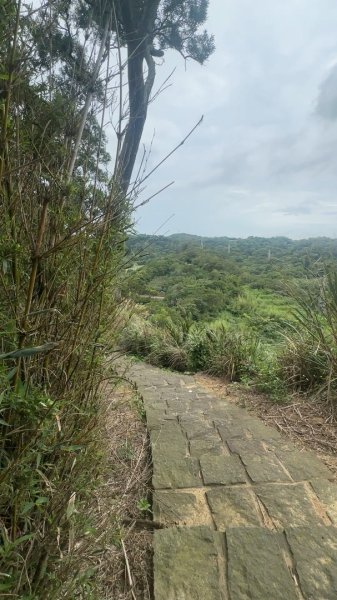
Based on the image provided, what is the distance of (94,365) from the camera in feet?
4.22

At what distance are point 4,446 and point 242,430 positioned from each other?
1690mm

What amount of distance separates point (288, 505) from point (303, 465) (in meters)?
0.39

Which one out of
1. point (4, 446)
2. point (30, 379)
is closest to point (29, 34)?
point (30, 379)

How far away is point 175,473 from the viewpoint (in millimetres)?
1672

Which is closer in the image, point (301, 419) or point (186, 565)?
point (186, 565)

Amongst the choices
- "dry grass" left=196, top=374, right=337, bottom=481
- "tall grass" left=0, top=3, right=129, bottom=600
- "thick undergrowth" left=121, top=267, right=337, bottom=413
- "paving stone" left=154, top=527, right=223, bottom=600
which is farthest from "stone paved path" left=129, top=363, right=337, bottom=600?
"thick undergrowth" left=121, top=267, right=337, bottom=413

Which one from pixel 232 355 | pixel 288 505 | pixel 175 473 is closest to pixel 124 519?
pixel 175 473

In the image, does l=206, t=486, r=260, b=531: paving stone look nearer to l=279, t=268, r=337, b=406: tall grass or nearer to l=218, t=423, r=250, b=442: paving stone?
l=218, t=423, r=250, b=442: paving stone

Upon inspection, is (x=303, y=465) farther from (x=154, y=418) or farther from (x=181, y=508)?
(x=154, y=418)

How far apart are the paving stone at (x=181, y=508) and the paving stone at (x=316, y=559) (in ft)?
1.11

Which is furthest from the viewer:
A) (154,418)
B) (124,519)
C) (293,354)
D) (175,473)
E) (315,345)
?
(293,354)

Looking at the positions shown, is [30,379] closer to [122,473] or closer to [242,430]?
[122,473]

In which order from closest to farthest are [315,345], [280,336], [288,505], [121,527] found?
[121,527], [288,505], [315,345], [280,336]

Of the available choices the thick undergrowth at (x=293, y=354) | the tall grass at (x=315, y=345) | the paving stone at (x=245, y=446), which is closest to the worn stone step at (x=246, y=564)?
the paving stone at (x=245, y=446)
